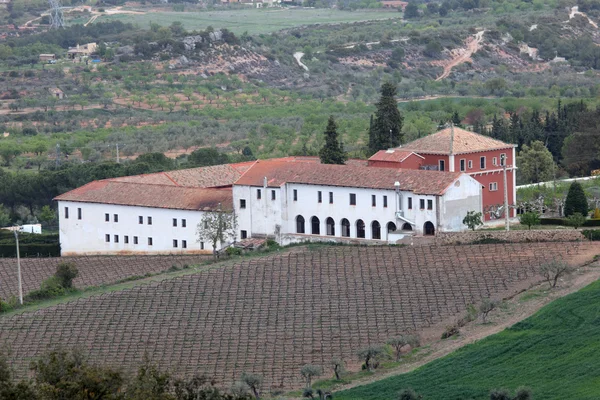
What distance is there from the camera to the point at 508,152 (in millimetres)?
67250

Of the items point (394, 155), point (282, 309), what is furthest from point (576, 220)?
point (282, 309)

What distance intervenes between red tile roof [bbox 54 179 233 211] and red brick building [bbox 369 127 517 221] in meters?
7.31

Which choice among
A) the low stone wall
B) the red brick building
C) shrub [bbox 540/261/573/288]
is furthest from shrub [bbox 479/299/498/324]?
the red brick building

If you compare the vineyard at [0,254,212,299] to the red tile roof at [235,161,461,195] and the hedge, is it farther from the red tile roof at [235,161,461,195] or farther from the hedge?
the red tile roof at [235,161,461,195]

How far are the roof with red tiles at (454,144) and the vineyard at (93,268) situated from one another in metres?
11.3

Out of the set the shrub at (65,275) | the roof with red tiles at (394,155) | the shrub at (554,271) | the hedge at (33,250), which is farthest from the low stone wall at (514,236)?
the hedge at (33,250)

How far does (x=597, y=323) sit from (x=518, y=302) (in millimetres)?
7351

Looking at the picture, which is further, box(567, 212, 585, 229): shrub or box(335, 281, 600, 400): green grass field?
box(567, 212, 585, 229): shrub

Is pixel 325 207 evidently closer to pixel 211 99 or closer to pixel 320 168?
pixel 320 168

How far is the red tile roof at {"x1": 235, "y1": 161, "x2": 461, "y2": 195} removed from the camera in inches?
2419

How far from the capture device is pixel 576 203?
6319 cm

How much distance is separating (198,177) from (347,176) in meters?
11.0

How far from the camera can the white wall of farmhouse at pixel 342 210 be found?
61281 mm

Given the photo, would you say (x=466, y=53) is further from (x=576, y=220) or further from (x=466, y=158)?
(x=576, y=220)
